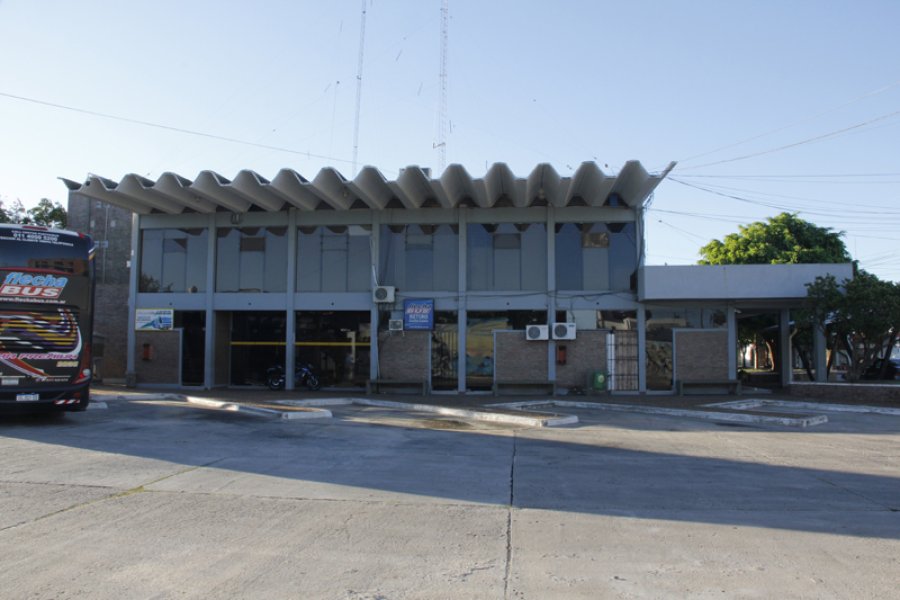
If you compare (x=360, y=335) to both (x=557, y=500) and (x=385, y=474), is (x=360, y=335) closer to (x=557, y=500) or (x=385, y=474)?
(x=385, y=474)

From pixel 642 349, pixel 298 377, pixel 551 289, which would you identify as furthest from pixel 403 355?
pixel 642 349

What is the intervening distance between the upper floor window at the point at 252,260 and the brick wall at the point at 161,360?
2.69 m

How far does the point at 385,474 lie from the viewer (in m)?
8.62

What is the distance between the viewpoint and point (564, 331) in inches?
859

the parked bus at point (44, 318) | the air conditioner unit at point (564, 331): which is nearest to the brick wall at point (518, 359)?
the air conditioner unit at point (564, 331)

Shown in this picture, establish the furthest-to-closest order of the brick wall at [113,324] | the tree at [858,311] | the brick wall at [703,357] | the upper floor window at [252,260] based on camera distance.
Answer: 1. the brick wall at [113,324]
2. the upper floor window at [252,260]
3. the brick wall at [703,357]
4. the tree at [858,311]

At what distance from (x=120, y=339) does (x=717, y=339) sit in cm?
2577

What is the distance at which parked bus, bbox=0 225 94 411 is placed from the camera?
42.4 feet

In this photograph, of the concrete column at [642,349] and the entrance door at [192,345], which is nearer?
the concrete column at [642,349]

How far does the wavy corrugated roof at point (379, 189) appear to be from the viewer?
2003 centimetres

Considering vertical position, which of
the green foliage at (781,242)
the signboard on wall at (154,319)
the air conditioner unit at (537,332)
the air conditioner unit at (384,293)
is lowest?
the air conditioner unit at (537,332)

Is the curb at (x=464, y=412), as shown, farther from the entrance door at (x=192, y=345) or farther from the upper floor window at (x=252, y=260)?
the entrance door at (x=192, y=345)

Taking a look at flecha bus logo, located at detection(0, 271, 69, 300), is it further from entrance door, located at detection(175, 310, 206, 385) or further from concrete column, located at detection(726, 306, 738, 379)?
concrete column, located at detection(726, 306, 738, 379)

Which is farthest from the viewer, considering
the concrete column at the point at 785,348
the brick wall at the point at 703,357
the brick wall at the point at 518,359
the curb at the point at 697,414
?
the concrete column at the point at 785,348
